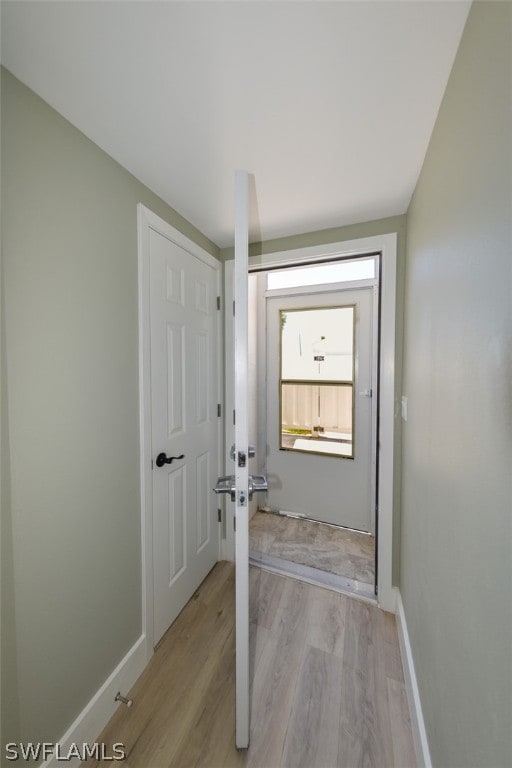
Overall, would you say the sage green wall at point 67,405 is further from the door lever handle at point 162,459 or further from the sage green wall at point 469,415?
the sage green wall at point 469,415

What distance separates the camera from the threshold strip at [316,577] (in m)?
1.75

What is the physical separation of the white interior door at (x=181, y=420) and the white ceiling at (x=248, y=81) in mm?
454

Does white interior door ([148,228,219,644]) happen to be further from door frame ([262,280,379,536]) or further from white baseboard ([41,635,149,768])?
door frame ([262,280,379,536])

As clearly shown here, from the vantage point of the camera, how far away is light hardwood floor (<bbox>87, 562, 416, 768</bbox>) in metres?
1.03

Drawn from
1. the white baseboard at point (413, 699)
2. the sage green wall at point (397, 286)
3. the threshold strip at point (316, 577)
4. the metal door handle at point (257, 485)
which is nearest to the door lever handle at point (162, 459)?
the metal door handle at point (257, 485)

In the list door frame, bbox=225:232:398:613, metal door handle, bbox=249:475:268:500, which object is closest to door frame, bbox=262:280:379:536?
door frame, bbox=225:232:398:613

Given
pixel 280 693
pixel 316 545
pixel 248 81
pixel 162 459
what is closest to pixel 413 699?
pixel 280 693

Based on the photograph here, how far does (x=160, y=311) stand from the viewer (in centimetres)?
144

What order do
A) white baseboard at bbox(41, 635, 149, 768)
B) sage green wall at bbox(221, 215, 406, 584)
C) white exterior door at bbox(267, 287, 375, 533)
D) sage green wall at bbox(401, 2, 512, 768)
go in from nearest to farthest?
1. sage green wall at bbox(401, 2, 512, 768)
2. white baseboard at bbox(41, 635, 149, 768)
3. sage green wall at bbox(221, 215, 406, 584)
4. white exterior door at bbox(267, 287, 375, 533)

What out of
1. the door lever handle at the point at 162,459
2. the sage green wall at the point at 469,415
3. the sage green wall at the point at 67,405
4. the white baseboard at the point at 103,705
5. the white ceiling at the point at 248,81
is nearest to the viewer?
the sage green wall at the point at 469,415

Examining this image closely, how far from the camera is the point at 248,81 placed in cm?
86

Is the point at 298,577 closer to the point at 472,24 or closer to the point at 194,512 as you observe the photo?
the point at 194,512

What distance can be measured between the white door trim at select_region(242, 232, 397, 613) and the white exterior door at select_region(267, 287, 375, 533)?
26.4 inches

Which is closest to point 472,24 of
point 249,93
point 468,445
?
point 249,93
